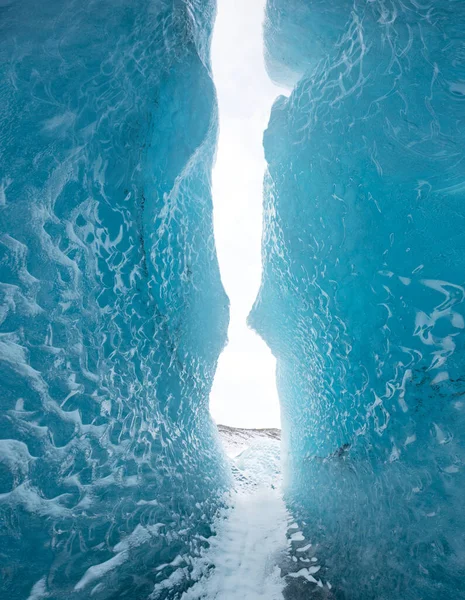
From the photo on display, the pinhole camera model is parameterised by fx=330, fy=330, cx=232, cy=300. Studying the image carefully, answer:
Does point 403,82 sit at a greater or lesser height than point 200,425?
greater

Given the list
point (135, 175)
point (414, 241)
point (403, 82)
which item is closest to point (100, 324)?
point (135, 175)

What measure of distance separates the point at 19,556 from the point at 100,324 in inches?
38.8

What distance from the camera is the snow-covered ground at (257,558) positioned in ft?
6.22

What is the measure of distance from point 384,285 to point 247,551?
83.0 inches

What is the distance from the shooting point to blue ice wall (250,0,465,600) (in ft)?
5.08

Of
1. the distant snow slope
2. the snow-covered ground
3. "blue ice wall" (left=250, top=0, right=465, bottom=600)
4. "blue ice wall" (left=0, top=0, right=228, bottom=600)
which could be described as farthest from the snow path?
the distant snow slope

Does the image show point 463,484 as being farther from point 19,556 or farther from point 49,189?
point 49,189

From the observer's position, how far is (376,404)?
6.39 ft

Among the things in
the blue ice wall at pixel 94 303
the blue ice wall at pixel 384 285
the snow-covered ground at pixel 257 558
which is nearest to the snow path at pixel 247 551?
the snow-covered ground at pixel 257 558

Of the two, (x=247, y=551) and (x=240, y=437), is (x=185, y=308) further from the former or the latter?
(x=240, y=437)

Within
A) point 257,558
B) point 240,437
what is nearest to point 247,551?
point 257,558

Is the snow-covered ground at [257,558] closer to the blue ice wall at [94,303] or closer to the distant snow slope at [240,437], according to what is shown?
the blue ice wall at [94,303]

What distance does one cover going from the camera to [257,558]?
229cm

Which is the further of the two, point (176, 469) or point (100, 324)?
point (176, 469)
